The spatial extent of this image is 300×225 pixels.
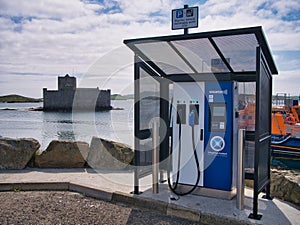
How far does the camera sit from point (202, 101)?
4.91m

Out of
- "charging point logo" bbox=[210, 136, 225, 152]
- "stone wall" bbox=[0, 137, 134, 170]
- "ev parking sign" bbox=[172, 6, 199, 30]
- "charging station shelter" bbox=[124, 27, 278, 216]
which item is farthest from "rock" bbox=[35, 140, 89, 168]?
"ev parking sign" bbox=[172, 6, 199, 30]

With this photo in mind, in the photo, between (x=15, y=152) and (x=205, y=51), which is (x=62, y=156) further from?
(x=205, y=51)

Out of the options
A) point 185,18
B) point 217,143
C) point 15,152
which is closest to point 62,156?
point 15,152

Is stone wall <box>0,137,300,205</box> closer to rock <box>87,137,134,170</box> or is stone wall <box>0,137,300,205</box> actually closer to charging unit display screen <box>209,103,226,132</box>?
rock <box>87,137,134,170</box>

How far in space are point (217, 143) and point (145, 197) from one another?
1351 millimetres

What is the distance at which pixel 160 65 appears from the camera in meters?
5.38

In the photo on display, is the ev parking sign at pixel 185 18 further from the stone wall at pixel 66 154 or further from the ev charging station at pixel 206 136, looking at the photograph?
the stone wall at pixel 66 154

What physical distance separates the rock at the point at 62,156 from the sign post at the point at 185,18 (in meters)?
3.55

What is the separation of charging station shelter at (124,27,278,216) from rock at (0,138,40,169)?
266cm

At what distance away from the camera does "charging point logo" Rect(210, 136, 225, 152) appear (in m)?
4.75

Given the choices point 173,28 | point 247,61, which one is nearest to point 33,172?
point 173,28

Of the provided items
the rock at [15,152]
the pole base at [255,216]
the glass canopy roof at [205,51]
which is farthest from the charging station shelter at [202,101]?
the rock at [15,152]

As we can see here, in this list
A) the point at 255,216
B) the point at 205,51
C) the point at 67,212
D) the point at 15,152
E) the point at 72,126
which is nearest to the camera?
the point at 255,216

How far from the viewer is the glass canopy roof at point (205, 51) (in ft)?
13.4
